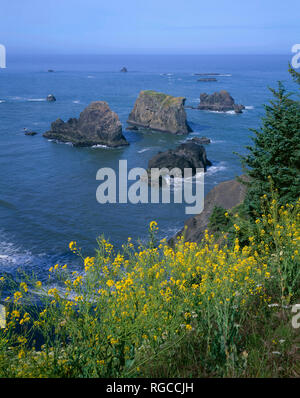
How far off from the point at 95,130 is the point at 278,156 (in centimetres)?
6087

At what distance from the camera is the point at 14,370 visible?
16.7 ft

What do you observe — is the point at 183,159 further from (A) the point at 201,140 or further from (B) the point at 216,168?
(A) the point at 201,140

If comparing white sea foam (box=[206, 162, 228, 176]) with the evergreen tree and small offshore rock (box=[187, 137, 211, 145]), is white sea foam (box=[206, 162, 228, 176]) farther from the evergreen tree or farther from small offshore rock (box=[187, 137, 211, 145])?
the evergreen tree

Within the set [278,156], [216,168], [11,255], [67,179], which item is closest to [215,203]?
[11,255]

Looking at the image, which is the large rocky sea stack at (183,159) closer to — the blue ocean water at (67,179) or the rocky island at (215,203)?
the blue ocean water at (67,179)

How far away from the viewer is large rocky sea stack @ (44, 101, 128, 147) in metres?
72.4

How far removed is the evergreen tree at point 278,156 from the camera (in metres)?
16.0

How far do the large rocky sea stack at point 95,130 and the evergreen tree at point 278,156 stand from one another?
56380 mm

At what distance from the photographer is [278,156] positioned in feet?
53.4

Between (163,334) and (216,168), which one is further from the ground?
(163,334)

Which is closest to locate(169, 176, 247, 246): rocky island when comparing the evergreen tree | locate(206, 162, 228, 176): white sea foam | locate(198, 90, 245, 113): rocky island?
the evergreen tree

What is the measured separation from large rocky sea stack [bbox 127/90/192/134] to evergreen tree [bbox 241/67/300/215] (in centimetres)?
6542

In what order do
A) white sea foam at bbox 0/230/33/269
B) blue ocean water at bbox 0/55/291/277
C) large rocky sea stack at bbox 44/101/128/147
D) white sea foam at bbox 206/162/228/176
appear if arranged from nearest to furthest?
white sea foam at bbox 0/230/33/269
blue ocean water at bbox 0/55/291/277
white sea foam at bbox 206/162/228/176
large rocky sea stack at bbox 44/101/128/147

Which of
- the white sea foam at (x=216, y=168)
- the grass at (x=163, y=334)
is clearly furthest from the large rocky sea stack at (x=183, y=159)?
the grass at (x=163, y=334)
